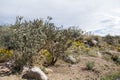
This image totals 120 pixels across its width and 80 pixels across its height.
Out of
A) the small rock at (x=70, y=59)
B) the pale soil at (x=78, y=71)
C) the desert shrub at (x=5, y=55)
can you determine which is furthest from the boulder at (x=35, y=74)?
the small rock at (x=70, y=59)

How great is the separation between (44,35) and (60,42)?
1582 mm

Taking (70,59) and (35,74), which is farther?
(70,59)

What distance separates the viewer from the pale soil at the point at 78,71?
1213 cm

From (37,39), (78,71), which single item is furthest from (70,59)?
(37,39)

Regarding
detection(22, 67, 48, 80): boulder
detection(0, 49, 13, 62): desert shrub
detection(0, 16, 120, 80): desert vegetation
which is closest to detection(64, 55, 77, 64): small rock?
detection(0, 16, 120, 80): desert vegetation

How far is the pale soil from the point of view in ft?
39.8

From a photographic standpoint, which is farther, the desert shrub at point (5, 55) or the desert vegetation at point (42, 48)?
the desert shrub at point (5, 55)

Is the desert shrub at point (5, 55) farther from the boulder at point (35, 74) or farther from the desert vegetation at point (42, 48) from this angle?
the boulder at point (35, 74)

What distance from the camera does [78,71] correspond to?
13.4m

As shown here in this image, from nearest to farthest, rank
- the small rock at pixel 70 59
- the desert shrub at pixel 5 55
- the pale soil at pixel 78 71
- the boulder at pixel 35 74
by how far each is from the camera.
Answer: the boulder at pixel 35 74
the pale soil at pixel 78 71
the desert shrub at pixel 5 55
the small rock at pixel 70 59

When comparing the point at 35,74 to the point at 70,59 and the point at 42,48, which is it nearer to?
the point at 42,48

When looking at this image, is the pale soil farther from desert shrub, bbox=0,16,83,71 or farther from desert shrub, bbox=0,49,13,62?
desert shrub, bbox=0,49,13,62

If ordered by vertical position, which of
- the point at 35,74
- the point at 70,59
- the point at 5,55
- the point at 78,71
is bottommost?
the point at 78,71

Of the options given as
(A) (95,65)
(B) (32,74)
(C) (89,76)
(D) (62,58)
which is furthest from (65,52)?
(B) (32,74)
